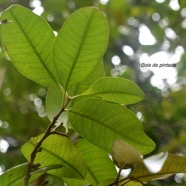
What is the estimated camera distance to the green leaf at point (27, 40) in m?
0.83

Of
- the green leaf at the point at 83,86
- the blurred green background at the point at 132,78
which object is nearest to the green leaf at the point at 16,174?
the green leaf at the point at 83,86

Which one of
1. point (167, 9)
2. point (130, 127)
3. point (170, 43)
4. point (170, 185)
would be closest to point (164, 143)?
point (170, 185)

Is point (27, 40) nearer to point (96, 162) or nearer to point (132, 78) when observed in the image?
point (96, 162)

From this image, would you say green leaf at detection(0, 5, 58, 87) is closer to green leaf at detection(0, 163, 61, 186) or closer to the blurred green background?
green leaf at detection(0, 163, 61, 186)

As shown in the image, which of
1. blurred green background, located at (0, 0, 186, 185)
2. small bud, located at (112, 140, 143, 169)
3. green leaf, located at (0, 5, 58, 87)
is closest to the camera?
small bud, located at (112, 140, 143, 169)

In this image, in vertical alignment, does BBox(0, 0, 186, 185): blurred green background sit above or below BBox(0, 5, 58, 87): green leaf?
below

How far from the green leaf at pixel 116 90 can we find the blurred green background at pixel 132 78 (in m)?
1.08

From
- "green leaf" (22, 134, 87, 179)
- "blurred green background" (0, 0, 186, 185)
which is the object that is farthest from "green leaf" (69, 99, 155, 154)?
"blurred green background" (0, 0, 186, 185)

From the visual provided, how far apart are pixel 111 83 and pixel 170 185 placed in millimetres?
1312

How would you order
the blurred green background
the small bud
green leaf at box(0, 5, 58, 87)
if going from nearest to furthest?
the small bud, green leaf at box(0, 5, 58, 87), the blurred green background

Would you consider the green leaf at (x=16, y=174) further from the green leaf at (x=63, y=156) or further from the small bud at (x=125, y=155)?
the small bud at (x=125, y=155)

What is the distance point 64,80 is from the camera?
83 cm

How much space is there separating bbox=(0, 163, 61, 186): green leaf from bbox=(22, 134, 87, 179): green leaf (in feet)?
0.08

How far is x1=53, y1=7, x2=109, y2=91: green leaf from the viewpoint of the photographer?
0.76 metres
